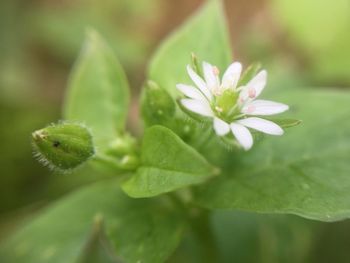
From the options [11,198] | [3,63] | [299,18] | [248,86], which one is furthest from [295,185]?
[3,63]

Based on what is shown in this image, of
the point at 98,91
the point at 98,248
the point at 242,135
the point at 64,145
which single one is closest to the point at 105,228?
the point at 98,248

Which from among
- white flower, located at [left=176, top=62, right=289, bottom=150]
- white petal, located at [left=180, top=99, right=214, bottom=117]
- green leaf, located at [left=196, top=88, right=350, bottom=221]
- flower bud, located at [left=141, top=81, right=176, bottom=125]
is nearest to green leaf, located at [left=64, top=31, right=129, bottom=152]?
flower bud, located at [left=141, top=81, right=176, bottom=125]

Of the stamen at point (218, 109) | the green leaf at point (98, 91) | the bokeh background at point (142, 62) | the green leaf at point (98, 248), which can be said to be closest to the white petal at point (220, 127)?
the stamen at point (218, 109)

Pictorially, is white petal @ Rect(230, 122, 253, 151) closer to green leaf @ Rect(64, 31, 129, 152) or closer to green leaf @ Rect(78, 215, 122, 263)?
green leaf @ Rect(78, 215, 122, 263)

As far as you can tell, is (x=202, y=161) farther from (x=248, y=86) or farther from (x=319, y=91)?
(x=319, y=91)

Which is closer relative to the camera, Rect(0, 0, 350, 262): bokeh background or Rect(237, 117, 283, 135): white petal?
Rect(237, 117, 283, 135): white petal

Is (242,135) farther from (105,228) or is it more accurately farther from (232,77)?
(105,228)
